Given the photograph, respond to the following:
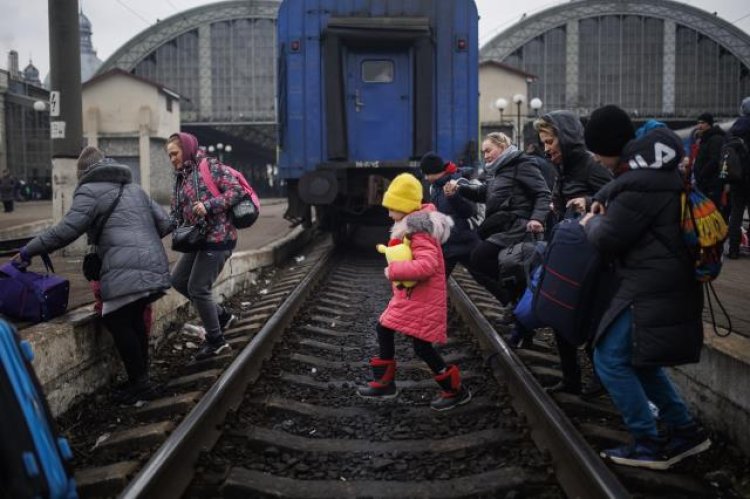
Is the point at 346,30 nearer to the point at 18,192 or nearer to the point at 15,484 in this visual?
the point at 15,484

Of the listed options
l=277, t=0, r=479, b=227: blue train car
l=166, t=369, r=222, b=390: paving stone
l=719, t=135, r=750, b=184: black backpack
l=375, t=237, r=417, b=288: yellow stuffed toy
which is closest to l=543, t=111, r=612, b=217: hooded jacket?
l=375, t=237, r=417, b=288: yellow stuffed toy

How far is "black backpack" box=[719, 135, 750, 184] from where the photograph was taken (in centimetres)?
827

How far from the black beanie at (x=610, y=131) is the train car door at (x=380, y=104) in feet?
23.3

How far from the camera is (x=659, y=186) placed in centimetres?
311

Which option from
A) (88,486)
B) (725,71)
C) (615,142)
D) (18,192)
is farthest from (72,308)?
(725,71)

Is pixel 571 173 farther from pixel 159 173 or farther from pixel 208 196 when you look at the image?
pixel 159 173

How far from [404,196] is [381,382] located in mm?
1174

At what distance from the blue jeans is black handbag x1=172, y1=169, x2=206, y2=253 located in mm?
2860

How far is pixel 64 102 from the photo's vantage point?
8133mm

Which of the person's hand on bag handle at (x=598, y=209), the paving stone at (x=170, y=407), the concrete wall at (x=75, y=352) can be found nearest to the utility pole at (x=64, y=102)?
the concrete wall at (x=75, y=352)

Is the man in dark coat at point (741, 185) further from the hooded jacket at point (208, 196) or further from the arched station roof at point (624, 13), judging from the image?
the arched station roof at point (624, 13)

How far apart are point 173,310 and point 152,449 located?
2.87 meters

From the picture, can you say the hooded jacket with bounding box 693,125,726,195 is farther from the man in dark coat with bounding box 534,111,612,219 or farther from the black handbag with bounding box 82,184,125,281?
the black handbag with bounding box 82,184,125,281

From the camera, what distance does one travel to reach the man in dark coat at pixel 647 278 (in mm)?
3100
